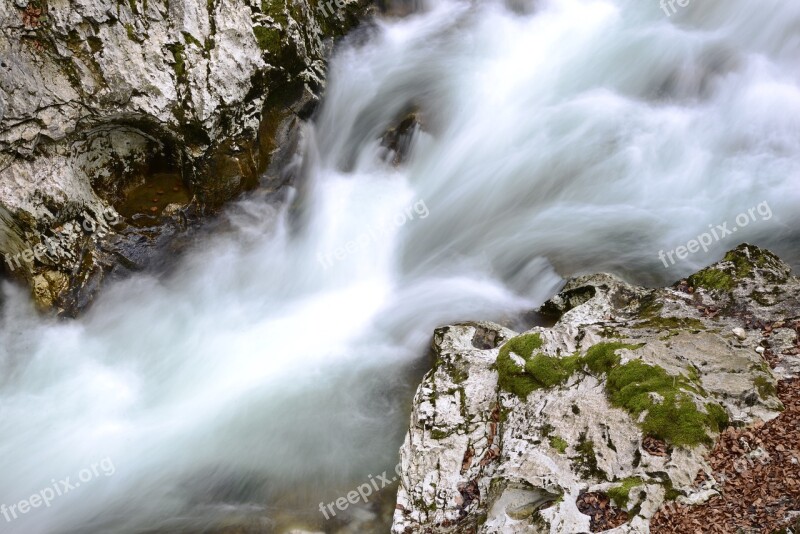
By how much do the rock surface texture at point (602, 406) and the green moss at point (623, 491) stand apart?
10 millimetres

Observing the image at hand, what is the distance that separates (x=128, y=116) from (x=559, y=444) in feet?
27.0

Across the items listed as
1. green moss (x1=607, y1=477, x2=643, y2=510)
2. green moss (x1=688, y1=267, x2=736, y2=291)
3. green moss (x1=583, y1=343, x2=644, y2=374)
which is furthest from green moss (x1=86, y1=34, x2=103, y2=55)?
green moss (x1=688, y1=267, x2=736, y2=291)

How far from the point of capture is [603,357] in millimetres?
6289

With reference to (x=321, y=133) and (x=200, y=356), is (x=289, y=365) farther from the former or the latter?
(x=321, y=133)

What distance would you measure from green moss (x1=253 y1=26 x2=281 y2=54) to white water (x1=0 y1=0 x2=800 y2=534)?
6.07ft

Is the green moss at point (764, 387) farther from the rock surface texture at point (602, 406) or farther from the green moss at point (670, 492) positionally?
the green moss at point (670, 492)

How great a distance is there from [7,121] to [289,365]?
218 inches

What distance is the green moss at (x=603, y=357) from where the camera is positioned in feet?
20.3

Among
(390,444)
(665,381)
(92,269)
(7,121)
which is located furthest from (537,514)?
(7,121)

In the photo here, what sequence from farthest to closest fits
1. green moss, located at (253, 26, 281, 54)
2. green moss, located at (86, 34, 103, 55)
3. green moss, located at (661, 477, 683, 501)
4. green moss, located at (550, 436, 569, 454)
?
1. green moss, located at (253, 26, 281, 54)
2. green moss, located at (86, 34, 103, 55)
3. green moss, located at (550, 436, 569, 454)
4. green moss, located at (661, 477, 683, 501)

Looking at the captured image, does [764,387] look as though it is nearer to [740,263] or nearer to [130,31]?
[740,263]

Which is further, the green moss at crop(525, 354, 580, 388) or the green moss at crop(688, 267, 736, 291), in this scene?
the green moss at crop(688, 267, 736, 291)

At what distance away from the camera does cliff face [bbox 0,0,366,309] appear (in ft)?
28.1

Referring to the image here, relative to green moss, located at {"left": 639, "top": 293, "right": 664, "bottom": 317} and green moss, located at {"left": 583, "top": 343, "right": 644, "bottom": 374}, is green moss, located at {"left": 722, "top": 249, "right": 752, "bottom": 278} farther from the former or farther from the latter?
green moss, located at {"left": 583, "top": 343, "right": 644, "bottom": 374}
